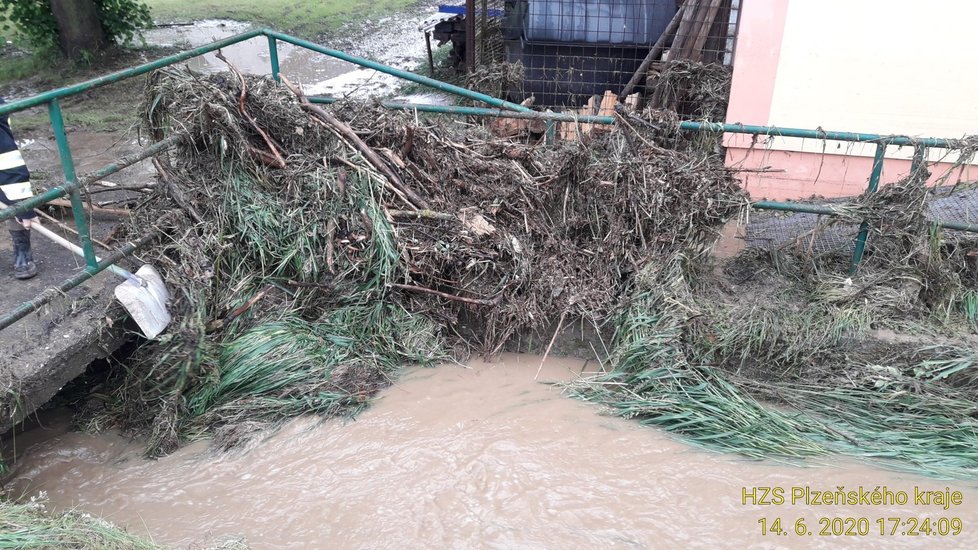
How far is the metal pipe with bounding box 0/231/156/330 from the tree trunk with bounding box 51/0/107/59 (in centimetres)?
782

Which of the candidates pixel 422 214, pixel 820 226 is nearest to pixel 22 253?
pixel 422 214

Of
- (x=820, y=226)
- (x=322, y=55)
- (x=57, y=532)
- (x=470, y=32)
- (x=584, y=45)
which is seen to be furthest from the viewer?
(x=322, y=55)

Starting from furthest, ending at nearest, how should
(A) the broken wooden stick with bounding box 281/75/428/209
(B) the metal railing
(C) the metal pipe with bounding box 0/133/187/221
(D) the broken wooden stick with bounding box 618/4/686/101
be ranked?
(D) the broken wooden stick with bounding box 618/4/686/101 < (A) the broken wooden stick with bounding box 281/75/428/209 < (B) the metal railing < (C) the metal pipe with bounding box 0/133/187/221

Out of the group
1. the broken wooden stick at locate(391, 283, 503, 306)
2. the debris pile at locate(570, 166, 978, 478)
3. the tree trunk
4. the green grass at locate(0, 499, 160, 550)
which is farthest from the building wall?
the tree trunk

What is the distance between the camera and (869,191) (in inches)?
184

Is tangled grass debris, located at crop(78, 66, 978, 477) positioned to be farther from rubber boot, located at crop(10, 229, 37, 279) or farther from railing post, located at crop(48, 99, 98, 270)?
rubber boot, located at crop(10, 229, 37, 279)

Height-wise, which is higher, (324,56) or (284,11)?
(284,11)

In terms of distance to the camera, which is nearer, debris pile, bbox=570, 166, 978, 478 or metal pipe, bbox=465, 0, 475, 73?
debris pile, bbox=570, 166, 978, 478

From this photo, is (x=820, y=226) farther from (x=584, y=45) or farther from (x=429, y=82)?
(x=584, y=45)

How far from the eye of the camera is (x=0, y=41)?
477 inches

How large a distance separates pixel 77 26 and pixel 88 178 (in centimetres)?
812

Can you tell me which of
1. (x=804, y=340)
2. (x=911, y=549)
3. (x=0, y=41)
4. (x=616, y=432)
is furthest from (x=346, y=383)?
(x=0, y=41)

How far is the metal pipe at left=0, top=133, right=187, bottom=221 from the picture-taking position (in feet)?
11.8
